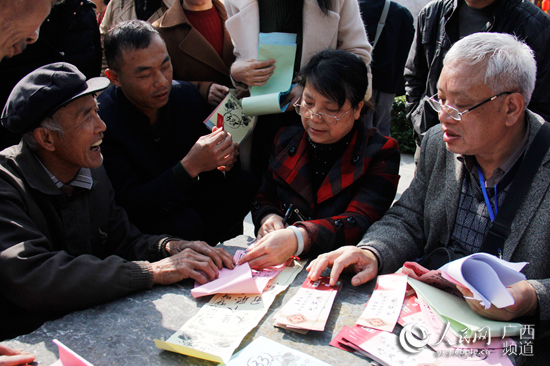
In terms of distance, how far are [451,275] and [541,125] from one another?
2.99 ft

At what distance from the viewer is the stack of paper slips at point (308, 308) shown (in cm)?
159

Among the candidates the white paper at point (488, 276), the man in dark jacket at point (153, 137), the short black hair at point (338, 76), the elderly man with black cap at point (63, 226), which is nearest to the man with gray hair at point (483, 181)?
the white paper at point (488, 276)

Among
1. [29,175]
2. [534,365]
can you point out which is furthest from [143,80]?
[534,365]

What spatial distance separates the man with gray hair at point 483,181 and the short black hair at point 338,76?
0.50 metres

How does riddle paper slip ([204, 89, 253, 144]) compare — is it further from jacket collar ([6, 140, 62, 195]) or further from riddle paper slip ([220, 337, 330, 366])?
→ riddle paper slip ([220, 337, 330, 366])

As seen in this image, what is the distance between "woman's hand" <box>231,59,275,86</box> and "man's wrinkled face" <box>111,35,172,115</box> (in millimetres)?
479

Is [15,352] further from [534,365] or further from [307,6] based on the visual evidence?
[307,6]

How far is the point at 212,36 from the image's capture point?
3211 millimetres

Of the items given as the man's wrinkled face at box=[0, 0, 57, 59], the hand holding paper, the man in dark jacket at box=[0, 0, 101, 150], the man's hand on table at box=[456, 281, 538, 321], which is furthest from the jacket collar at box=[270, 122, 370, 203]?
the man in dark jacket at box=[0, 0, 101, 150]

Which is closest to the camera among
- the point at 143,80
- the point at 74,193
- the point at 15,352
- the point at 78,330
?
the point at 15,352

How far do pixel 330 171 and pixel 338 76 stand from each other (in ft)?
1.74

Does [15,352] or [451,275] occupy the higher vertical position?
[451,275]

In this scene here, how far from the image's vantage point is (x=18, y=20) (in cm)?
146

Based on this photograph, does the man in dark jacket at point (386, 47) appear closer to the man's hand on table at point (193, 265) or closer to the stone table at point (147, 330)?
the man's hand on table at point (193, 265)
